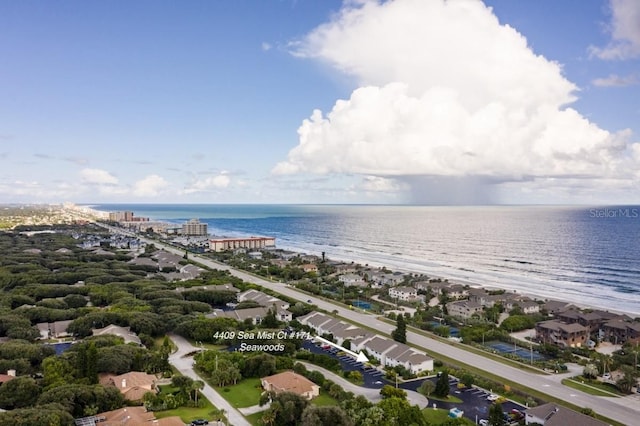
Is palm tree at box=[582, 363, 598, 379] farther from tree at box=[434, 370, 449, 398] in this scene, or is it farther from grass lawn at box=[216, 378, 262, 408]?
grass lawn at box=[216, 378, 262, 408]

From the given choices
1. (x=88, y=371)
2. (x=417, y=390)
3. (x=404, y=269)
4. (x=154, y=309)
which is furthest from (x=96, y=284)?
(x=404, y=269)

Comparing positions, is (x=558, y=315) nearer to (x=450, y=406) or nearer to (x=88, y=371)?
(x=450, y=406)

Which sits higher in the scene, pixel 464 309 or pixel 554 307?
pixel 554 307

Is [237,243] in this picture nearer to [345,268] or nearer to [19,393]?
[345,268]

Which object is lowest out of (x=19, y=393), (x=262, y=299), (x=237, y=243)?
(x=262, y=299)

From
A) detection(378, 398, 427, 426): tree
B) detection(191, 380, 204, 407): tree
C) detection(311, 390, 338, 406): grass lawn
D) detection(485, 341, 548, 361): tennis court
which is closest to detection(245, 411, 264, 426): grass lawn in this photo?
detection(311, 390, 338, 406): grass lawn

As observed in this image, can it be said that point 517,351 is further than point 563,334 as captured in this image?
No

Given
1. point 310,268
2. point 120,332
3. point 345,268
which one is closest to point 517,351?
point 120,332
